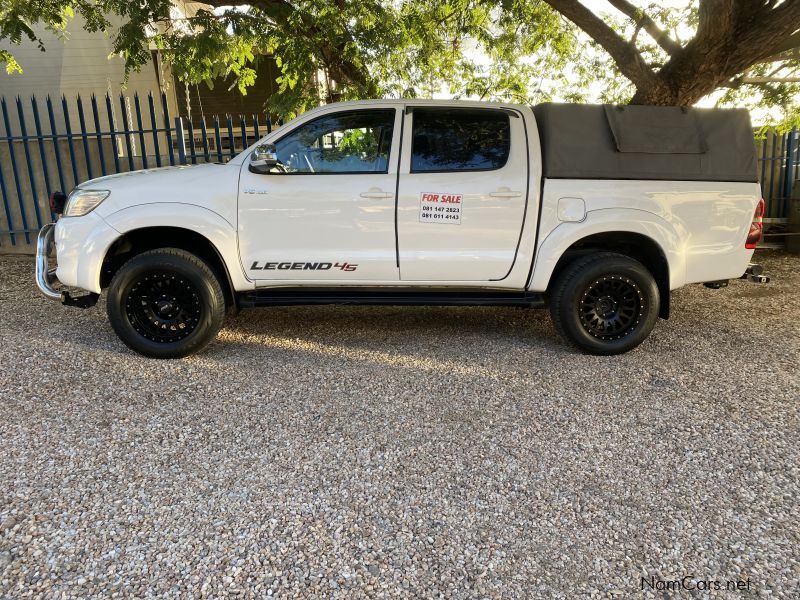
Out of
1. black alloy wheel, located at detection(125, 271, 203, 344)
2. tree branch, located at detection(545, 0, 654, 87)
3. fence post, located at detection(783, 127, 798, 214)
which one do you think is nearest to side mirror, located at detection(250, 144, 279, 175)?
black alloy wheel, located at detection(125, 271, 203, 344)

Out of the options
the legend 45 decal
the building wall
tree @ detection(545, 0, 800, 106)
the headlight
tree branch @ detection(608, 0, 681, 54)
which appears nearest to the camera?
the headlight

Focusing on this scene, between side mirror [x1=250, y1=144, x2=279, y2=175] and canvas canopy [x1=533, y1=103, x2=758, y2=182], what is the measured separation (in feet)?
6.80

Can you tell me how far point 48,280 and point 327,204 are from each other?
7.52 ft

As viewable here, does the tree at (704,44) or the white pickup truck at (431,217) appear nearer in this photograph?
the white pickup truck at (431,217)

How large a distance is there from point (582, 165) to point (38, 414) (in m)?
4.17

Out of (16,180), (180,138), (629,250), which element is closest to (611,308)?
(629,250)

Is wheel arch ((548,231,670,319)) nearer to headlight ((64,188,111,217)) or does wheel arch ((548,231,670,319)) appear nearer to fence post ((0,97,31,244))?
headlight ((64,188,111,217))

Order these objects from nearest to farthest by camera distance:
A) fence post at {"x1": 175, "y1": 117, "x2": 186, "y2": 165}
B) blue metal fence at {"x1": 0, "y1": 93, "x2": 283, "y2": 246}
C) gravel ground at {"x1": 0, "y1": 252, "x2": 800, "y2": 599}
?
gravel ground at {"x1": 0, "y1": 252, "x2": 800, "y2": 599} < fence post at {"x1": 175, "y1": 117, "x2": 186, "y2": 165} < blue metal fence at {"x1": 0, "y1": 93, "x2": 283, "y2": 246}

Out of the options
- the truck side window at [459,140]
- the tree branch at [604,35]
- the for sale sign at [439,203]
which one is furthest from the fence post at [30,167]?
the tree branch at [604,35]

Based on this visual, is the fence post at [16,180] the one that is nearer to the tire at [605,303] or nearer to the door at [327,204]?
the door at [327,204]

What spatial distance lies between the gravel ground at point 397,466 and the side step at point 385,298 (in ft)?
1.44

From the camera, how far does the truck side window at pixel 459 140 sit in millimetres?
4656

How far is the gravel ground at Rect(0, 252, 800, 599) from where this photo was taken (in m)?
2.39

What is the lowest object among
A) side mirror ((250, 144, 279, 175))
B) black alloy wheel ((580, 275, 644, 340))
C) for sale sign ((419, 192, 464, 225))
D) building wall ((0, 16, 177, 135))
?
black alloy wheel ((580, 275, 644, 340))
